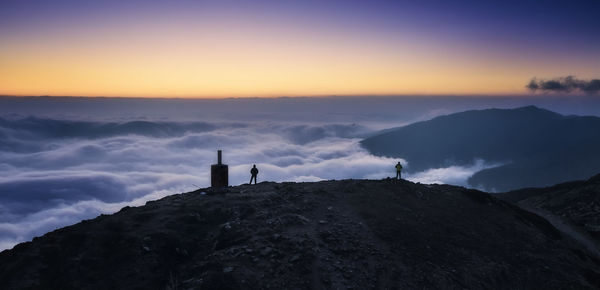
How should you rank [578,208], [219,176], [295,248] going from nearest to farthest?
[295,248] → [219,176] → [578,208]

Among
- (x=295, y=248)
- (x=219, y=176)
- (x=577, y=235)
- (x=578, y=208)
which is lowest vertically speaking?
(x=578, y=208)

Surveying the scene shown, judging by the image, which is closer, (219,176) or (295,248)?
(295,248)

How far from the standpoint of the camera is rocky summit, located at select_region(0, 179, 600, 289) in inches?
387

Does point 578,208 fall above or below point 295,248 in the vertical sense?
below

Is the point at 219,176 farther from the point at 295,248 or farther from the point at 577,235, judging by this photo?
the point at 577,235

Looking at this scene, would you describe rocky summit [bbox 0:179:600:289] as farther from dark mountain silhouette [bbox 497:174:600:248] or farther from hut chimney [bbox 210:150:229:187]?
dark mountain silhouette [bbox 497:174:600:248]

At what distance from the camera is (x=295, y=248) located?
446 inches

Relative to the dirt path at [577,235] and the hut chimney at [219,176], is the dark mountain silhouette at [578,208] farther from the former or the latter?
the hut chimney at [219,176]

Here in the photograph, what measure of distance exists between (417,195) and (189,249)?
1307 cm

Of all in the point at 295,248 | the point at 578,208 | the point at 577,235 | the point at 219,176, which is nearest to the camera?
the point at 295,248

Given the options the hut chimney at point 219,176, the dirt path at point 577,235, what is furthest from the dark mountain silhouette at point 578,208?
the hut chimney at point 219,176

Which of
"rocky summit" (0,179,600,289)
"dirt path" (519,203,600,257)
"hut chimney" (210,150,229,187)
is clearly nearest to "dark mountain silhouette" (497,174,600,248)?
"dirt path" (519,203,600,257)

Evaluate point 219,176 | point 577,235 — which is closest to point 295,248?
point 219,176

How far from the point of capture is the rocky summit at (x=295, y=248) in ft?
32.3
